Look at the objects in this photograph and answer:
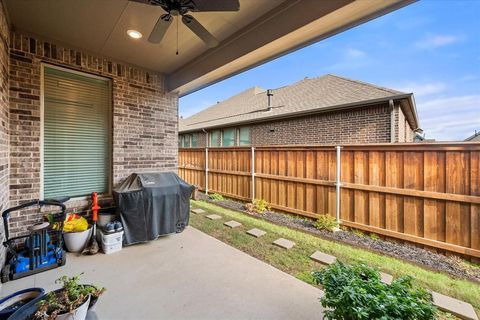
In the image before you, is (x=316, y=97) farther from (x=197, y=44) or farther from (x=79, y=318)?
(x=79, y=318)

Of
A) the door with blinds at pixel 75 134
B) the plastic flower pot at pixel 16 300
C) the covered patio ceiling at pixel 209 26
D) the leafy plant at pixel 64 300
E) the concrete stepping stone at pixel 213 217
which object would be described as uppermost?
the covered patio ceiling at pixel 209 26

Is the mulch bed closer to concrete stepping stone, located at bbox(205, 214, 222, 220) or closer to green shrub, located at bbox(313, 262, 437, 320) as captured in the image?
concrete stepping stone, located at bbox(205, 214, 222, 220)

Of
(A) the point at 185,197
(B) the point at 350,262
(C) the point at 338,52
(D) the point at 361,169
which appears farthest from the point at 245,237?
(C) the point at 338,52

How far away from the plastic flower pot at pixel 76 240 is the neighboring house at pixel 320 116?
21.6ft

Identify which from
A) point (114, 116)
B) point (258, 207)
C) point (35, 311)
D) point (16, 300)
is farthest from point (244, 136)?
point (35, 311)

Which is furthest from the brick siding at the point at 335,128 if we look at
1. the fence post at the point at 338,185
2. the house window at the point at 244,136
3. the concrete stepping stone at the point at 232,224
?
the concrete stepping stone at the point at 232,224

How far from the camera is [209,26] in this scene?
2.91 metres

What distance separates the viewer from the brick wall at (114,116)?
A: 9.83 ft

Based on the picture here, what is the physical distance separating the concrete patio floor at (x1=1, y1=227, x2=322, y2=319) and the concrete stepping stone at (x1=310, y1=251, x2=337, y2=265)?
0.67 meters

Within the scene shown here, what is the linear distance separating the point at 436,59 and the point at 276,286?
12.4 meters

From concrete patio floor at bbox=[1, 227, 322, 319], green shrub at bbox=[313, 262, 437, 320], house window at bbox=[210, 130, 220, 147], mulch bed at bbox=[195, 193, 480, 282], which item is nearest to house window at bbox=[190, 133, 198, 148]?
house window at bbox=[210, 130, 220, 147]

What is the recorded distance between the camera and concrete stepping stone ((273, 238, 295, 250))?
11.1 ft

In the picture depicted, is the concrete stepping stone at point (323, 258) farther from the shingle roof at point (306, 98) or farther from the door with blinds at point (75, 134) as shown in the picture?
the shingle roof at point (306, 98)

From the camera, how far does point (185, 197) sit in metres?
3.98
